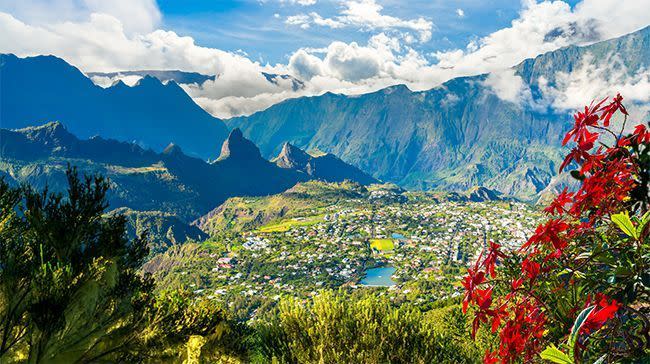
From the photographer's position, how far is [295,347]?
11.6m

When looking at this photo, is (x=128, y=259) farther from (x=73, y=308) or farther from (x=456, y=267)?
(x=456, y=267)

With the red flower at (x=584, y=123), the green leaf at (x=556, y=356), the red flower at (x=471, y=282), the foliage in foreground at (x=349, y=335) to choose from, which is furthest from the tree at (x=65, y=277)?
the red flower at (x=584, y=123)

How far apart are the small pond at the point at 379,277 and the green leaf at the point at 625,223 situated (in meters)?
168

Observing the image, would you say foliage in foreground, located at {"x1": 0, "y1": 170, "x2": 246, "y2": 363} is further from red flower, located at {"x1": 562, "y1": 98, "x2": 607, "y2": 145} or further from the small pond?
the small pond

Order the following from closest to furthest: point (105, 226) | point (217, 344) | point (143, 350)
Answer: point (143, 350) < point (105, 226) < point (217, 344)

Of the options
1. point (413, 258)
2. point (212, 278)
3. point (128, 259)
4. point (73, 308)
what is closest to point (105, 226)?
point (128, 259)

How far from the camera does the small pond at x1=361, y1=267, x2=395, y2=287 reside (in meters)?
170

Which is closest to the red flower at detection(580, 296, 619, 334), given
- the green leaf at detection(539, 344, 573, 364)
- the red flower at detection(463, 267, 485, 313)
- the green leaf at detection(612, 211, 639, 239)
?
the green leaf at detection(539, 344, 573, 364)

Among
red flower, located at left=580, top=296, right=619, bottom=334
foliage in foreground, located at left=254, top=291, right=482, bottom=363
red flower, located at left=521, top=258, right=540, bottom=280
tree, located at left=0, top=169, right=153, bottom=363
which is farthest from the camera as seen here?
foliage in foreground, located at left=254, top=291, right=482, bottom=363

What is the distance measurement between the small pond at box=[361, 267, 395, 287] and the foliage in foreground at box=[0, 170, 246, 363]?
160063mm

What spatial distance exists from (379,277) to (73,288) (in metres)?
180

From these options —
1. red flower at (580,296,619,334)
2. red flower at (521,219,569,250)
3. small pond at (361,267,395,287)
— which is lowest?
small pond at (361,267,395,287)

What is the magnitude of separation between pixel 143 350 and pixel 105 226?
3570 mm

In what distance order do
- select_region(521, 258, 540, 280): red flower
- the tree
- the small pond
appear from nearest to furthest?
select_region(521, 258, 540, 280): red flower
the tree
the small pond
